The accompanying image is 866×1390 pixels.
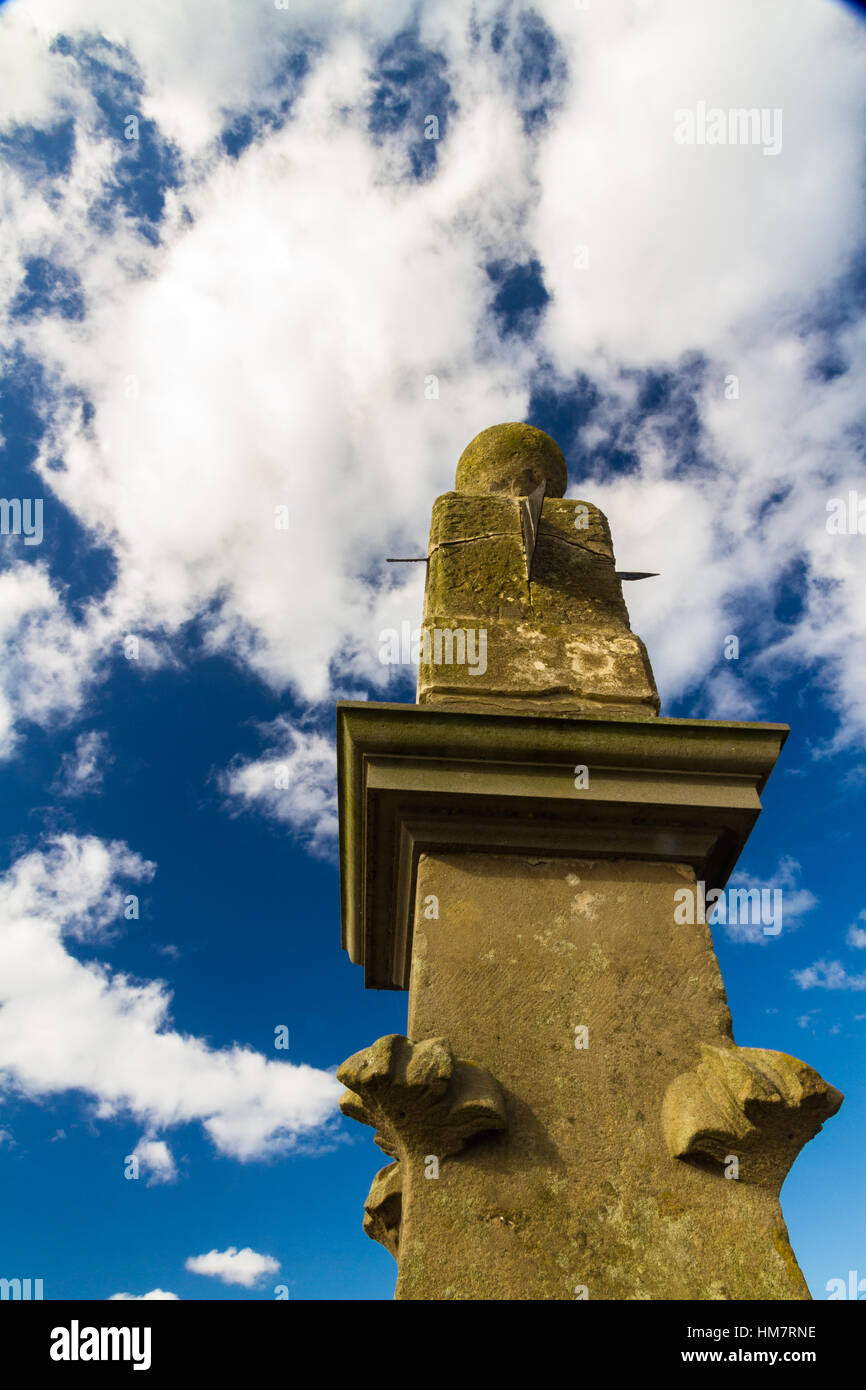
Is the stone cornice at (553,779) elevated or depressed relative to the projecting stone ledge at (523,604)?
depressed

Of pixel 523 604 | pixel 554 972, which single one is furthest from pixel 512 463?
pixel 554 972

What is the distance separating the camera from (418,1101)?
2.26 meters

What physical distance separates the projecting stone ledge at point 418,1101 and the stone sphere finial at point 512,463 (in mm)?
3039

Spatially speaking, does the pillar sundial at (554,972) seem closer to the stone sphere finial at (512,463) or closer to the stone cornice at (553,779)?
the stone cornice at (553,779)

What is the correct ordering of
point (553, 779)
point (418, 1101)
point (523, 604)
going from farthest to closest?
point (523, 604), point (553, 779), point (418, 1101)

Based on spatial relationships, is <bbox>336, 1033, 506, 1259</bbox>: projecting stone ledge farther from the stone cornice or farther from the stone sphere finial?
the stone sphere finial

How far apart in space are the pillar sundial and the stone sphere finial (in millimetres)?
782

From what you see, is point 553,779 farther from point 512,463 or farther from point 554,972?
point 512,463

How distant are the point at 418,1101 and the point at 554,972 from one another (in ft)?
2.10

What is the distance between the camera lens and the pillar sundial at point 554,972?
87.4 inches

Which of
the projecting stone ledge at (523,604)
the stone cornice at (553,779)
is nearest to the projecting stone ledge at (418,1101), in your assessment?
the stone cornice at (553,779)
